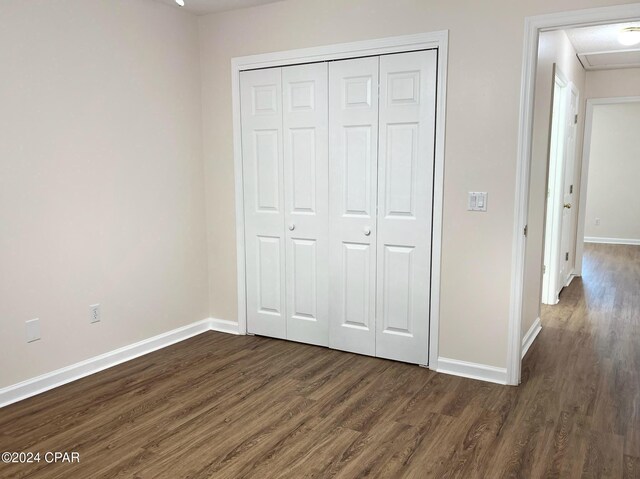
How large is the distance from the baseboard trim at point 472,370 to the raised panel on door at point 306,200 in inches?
35.9

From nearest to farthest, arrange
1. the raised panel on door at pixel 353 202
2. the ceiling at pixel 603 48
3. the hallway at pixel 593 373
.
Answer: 1. the hallway at pixel 593 373
2. the raised panel on door at pixel 353 202
3. the ceiling at pixel 603 48

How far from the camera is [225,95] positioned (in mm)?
4047

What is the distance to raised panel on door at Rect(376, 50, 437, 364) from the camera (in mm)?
3305

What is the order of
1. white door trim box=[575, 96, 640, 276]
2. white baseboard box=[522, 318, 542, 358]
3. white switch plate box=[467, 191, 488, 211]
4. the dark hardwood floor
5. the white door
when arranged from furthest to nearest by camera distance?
white door trim box=[575, 96, 640, 276]
the white door
white baseboard box=[522, 318, 542, 358]
white switch plate box=[467, 191, 488, 211]
the dark hardwood floor

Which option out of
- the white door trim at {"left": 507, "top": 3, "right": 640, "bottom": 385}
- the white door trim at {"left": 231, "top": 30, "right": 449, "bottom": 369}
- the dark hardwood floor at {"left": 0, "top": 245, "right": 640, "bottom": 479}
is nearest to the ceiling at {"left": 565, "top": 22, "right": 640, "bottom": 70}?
the white door trim at {"left": 507, "top": 3, "right": 640, "bottom": 385}

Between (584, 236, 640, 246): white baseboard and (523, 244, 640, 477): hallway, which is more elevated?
(584, 236, 640, 246): white baseboard

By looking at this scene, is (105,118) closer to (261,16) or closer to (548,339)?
(261,16)

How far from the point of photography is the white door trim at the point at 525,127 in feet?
9.02

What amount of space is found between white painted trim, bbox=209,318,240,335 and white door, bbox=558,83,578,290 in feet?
10.8

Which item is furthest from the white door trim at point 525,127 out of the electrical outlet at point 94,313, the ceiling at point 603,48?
the electrical outlet at point 94,313

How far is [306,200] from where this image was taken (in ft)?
12.5

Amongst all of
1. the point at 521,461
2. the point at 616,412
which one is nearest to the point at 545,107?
the point at 616,412

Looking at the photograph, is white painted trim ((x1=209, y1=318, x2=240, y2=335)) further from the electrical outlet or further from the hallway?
the hallway

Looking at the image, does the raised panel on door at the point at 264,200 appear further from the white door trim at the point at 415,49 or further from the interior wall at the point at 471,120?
the interior wall at the point at 471,120
